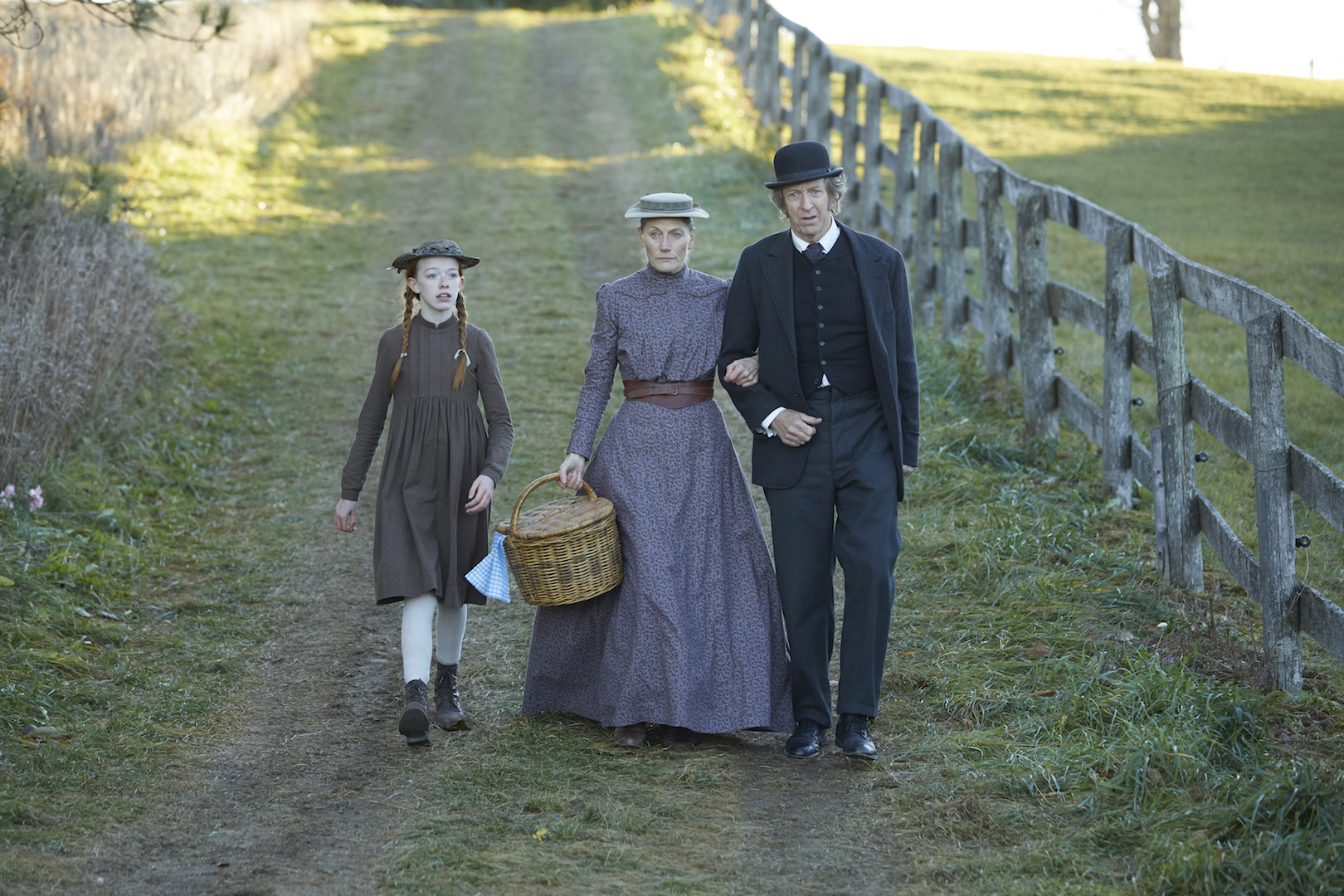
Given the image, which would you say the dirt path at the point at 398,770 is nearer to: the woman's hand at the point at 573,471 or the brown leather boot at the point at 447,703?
the brown leather boot at the point at 447,703

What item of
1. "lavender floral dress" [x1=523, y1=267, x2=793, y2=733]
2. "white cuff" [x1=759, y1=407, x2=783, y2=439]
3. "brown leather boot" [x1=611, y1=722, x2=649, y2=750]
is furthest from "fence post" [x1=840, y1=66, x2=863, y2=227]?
"brown leather boot" [x1=611, y1=722, x2=649, y2=750]

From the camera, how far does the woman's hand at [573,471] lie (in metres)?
4.52

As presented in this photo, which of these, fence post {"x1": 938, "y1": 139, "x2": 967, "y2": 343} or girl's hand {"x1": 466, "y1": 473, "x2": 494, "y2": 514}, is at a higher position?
fence post {"x1": 938, "y1": 139, "x2": 967, "y2": 343}

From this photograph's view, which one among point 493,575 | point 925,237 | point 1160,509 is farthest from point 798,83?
point 493,575

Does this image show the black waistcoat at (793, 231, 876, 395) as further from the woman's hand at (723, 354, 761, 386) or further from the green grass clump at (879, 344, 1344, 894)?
the green grass clump at (879, 344, 1344, 894)

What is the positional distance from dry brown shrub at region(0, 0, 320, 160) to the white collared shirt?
7760mm

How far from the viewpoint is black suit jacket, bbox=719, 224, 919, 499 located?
171 inches

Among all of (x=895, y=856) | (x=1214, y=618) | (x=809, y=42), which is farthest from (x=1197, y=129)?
(x=895, y=856)

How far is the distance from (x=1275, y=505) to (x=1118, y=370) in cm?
204

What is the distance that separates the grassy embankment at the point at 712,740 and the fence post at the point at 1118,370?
0.21 meters

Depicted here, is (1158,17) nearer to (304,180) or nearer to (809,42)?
(809,42)

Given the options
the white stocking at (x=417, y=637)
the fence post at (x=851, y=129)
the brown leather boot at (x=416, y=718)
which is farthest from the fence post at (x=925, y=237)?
the brown leather boot at (x=416, y=718)

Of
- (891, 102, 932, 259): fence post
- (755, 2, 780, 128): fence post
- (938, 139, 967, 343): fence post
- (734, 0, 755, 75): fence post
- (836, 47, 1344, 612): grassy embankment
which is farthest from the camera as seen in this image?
(734, 0, 755, 75): fence post

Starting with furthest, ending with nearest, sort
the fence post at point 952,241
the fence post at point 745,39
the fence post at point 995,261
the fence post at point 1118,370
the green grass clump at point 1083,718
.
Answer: the fence post at point 745,39 → the fence post at point 952,241 → the fence post at point 995,261 → the fence post at point 1118,370 → the green grass clump at point 1083,718
